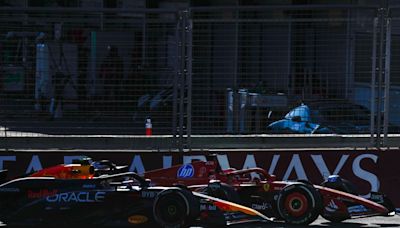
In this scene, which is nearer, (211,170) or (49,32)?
(211,170)

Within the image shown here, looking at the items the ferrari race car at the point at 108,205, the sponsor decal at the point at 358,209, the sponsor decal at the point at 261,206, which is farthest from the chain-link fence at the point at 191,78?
the ferrari race car at the point at 108,205

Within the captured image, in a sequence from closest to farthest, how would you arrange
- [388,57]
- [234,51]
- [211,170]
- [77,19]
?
[211,170] → [388,57] → [77,19] → [234,51]

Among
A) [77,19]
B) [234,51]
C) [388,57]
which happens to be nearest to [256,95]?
[234,51]

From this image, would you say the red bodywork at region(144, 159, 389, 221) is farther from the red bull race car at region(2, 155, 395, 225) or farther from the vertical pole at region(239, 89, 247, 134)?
the vertical pole at region(239, 89, 247, 134)

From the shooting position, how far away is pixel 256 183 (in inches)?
344

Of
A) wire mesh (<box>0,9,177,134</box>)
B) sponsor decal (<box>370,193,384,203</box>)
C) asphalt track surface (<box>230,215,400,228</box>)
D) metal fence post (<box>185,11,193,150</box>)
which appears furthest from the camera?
wire mesh (<box>0,9,177,134</box>)

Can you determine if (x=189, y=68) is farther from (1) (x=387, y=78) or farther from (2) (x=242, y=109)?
(1) (x=387, y=78)

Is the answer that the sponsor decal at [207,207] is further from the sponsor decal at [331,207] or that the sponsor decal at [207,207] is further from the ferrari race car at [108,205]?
the sponsor decal at [331,207]

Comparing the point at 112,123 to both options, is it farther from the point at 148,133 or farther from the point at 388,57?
the point at 388,57

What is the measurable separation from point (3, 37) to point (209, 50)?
2725 mm

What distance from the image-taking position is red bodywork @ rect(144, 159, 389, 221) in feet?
28.0

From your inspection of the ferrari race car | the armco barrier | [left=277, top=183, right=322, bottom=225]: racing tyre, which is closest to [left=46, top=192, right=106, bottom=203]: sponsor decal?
the ferrari race car

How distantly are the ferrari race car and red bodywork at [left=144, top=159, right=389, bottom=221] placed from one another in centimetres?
77

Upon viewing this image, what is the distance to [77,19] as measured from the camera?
10.5 metres
